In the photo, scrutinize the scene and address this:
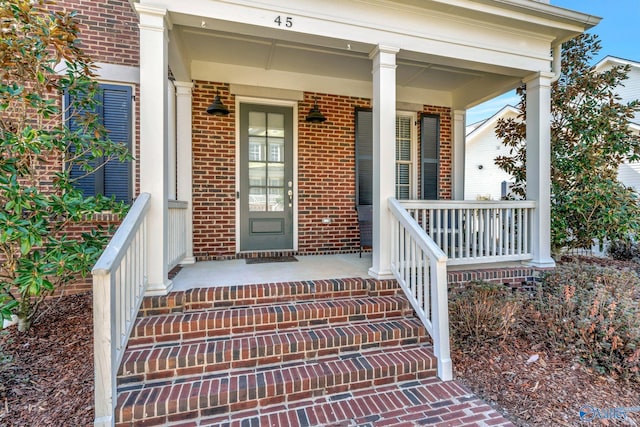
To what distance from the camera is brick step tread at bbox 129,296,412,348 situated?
2426 mm

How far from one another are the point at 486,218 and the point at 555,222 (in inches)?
56.0

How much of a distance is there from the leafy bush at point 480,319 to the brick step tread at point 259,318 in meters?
0.48

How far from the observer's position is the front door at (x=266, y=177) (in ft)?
15.4

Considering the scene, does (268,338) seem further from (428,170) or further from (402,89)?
(402,89)

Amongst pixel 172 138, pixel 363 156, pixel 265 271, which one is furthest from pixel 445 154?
pixel 172 138

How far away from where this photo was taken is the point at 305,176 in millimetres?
4914

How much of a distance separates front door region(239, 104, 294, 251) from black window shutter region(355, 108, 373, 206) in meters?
1.09

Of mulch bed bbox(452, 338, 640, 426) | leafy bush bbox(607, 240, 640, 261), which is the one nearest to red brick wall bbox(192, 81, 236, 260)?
mulch bed bbox(452, 338, 640, 426)

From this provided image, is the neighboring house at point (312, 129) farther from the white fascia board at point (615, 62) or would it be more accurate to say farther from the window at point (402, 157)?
the white fascia board at point (615, 62)

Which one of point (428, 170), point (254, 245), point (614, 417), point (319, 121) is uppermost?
point (319, 121)

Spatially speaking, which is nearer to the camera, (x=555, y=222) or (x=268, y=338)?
(x=268, y=338)

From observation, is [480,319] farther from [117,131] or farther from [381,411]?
[117,131]

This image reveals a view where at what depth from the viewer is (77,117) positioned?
11.9ft

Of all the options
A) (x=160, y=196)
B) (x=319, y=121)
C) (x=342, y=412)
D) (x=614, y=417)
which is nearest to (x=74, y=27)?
(x=160, y=196)
